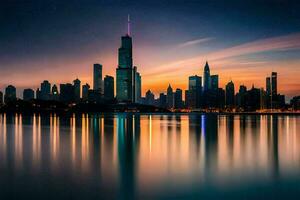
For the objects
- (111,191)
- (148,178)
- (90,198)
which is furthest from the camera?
(148,178)

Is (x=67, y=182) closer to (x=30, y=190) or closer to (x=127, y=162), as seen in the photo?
(x=30, y=190)

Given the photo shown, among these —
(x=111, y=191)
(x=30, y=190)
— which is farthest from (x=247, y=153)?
(x=30, y=190)

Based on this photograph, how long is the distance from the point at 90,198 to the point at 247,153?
14758 mm

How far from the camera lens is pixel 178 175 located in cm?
1599

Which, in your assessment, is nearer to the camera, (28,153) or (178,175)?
(178,175)

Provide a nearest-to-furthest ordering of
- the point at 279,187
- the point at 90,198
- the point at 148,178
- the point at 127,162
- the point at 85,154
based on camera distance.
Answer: the point at 90,198
the point at 279,187
the point at 148,178
the point at 127,162
the point at 85,154

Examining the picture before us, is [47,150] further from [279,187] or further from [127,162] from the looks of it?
[279,187]

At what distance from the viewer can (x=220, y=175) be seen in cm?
1600

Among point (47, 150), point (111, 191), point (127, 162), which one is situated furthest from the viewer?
point (47, 150)

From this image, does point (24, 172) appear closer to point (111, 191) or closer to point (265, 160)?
point (111, 191)

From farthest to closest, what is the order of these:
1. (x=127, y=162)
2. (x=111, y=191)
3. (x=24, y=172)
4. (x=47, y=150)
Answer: (x=47, y=150) < (x=127, y=162) < (x=24, y=172) < (x=111, y=191)

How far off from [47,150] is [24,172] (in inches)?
346

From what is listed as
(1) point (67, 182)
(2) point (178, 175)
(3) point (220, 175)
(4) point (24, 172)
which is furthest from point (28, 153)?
(3) point (220, 175)

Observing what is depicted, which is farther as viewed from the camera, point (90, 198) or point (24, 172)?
point (24, 172)
